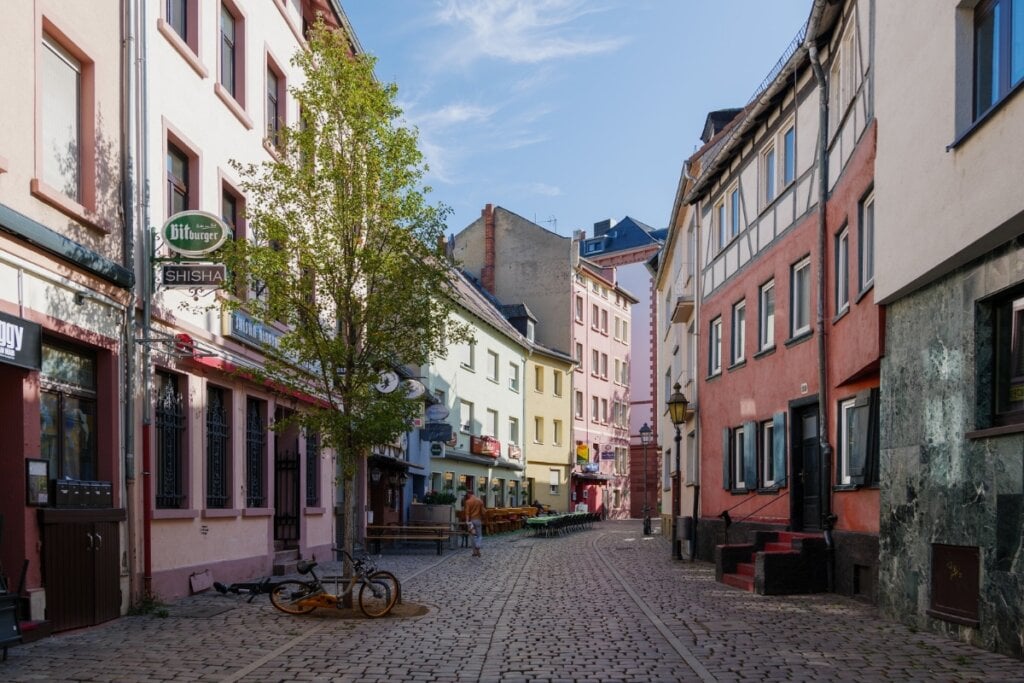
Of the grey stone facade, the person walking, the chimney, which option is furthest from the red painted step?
the chimney

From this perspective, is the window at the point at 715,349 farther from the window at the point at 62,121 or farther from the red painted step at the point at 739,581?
the window at the point at 62,121

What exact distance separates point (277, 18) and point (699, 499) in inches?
565

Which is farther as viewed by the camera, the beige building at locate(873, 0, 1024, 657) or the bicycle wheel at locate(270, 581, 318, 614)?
the bicycle wheel at locate(270, 581, 318, 614)

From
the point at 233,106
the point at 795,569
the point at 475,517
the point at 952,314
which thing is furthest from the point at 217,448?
the point at 952,314

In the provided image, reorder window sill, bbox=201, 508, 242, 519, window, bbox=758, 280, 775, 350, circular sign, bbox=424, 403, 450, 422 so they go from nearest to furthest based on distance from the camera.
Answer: window sill, bbox=201, 508, 242, 519 < window, bbox=758, 280, 775, 350 < circular sign, bbox=424, 403, 450, 422

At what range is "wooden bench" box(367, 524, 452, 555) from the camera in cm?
2572

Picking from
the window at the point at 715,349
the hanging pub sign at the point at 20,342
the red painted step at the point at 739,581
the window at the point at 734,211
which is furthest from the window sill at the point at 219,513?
the window at the point at 734,211

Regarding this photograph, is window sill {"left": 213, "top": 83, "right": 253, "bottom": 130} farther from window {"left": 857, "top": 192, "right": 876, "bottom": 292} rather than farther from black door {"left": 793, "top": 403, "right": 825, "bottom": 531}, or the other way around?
black door {"left": 793, "top": 403, "right": 825, "bottom": 531}

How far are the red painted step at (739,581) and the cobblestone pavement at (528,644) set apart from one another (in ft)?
1.10

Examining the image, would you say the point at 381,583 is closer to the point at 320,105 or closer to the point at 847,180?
the point at 320,105

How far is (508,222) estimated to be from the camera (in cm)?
5619

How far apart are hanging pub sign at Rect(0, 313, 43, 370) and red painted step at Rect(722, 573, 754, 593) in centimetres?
1014

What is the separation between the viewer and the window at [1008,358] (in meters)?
9.56

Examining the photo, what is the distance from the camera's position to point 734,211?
23.0m
